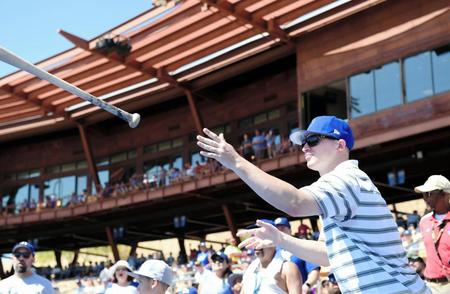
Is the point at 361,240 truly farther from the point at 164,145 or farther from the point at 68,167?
the point at 68,167

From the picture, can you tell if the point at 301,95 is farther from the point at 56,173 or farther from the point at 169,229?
the point at 56,173

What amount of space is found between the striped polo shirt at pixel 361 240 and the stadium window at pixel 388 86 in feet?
57.0

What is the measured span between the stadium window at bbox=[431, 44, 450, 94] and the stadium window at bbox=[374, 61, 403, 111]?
1.23m

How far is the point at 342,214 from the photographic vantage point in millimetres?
2807

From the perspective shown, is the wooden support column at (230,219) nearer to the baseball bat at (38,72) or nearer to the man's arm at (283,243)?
the baseball bat at (38,72)

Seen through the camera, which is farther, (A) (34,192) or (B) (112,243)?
(A) (34,192)

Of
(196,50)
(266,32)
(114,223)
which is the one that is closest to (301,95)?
(266,32)

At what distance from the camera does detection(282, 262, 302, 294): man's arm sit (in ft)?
18.2

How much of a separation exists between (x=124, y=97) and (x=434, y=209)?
81.3ft

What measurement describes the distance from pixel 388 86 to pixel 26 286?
1559cm

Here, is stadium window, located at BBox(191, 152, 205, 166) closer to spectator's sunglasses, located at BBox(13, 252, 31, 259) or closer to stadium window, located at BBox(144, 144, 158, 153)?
stadium window, located at BBox(144, 144, 158, 153)

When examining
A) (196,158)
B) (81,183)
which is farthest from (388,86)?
(81,183)

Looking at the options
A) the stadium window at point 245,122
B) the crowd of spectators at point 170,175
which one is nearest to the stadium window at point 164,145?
the crowd of spectators at point 170,175

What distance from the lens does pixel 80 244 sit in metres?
39.7
